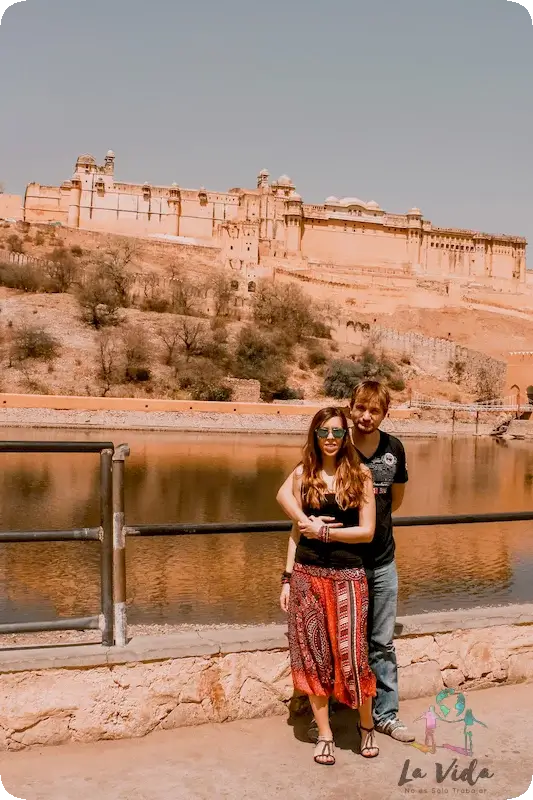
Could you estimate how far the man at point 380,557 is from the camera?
3424mm

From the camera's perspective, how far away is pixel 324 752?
3.10m

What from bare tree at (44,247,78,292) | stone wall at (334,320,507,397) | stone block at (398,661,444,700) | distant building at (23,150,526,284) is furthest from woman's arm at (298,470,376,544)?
distant building at (23,150,526,284)

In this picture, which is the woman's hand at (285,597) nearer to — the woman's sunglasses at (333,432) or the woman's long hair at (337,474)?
the woman's long hair at (337,474)

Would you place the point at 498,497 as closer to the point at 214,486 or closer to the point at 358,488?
the point at 214,486

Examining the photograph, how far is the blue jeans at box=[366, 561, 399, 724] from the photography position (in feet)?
11.2

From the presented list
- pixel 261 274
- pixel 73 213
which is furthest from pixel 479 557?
pixel 73 213

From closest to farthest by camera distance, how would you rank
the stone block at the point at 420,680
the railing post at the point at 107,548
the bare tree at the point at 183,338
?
the railing post at the point at 107,548
the stone block at the point at 420,680
the bare tree at the point at 183,338

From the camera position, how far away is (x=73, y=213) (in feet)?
Answer: 187

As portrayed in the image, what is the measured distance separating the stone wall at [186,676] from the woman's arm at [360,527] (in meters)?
0.62

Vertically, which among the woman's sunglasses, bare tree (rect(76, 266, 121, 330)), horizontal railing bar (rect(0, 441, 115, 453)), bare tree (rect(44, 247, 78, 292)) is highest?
bare tree (rect(44, 247, 78, 292))

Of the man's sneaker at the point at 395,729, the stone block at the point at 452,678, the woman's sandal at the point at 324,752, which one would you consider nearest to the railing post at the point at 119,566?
the woman's sandal at the point at 324,752

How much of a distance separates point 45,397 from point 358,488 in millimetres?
25663

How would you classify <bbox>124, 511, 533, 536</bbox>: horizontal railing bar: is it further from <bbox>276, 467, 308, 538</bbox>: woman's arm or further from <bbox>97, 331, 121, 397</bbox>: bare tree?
<bbox>97, 331, 121, 397</bbox>: bare tree

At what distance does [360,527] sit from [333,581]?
233mm
